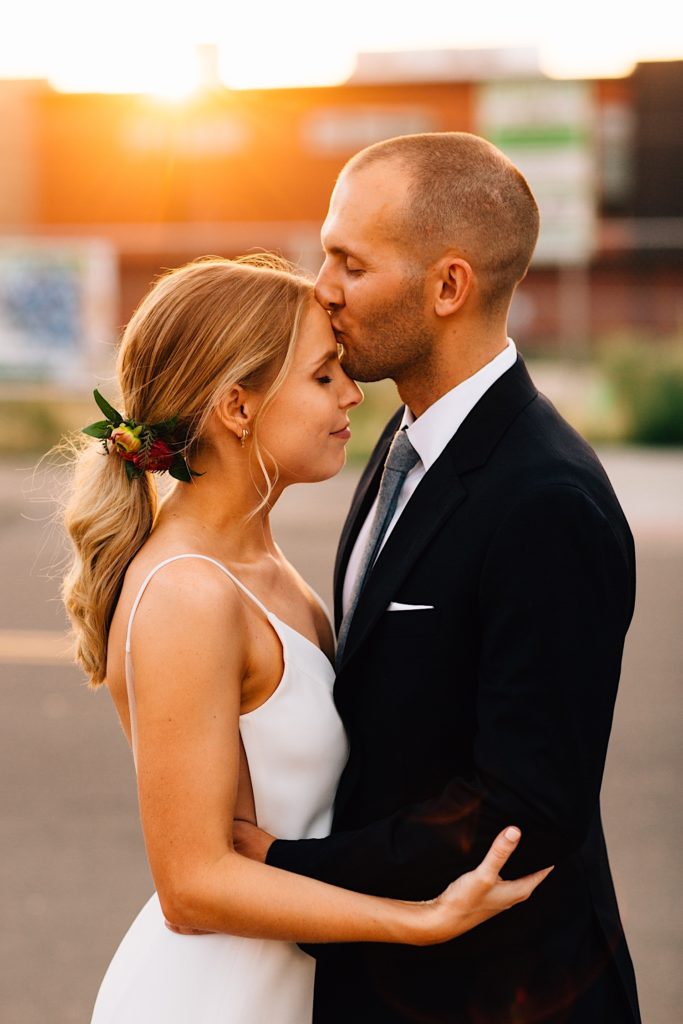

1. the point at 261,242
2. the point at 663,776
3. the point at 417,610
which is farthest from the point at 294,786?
the point at 261,242

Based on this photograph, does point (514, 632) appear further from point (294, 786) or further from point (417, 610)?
point (294, 786)

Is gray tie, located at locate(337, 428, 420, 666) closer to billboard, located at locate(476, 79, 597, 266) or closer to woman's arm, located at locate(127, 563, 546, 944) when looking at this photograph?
woman's arm, located at locate(127, 563, 546, 944)

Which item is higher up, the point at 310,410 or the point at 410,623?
the point at 310,410

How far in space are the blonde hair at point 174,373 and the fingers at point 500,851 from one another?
843 millimetres

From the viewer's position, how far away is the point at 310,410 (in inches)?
94.0

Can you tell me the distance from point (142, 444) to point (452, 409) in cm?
62

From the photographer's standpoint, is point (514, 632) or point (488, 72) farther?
point (488, 72)

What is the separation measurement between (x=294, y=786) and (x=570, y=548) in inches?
28.8

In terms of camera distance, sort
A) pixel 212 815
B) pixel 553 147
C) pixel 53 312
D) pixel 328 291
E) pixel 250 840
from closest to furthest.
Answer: pixel 212 815, pixel 250 840, pixel 328 291, pixel 53 312, pixel 553 147

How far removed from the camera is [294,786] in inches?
89.7

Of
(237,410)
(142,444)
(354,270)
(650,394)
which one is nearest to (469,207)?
(354,270)

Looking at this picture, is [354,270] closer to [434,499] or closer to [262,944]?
[434,499]

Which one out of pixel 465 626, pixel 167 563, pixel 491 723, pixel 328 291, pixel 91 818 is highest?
pixel 328 291

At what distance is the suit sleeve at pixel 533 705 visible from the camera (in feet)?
6.37
